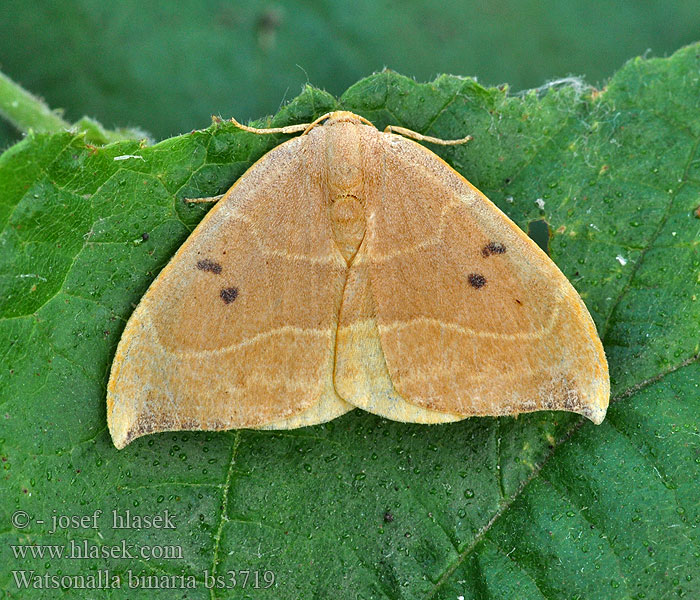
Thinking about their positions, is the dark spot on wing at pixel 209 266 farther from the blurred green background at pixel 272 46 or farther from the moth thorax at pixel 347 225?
the blurred green background at pixel 272 46

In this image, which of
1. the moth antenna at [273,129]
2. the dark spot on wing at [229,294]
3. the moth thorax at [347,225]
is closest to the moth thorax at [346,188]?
the moth thorax at [347,225]

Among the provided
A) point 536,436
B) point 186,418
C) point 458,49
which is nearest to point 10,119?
point 186,418

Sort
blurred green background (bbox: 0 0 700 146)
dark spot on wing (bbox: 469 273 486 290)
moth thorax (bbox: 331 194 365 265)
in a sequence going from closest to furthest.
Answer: dark spot on wing (bbox: 469 273 486 290), moth thorax (bbox: 331 194 365 265), blurred green background (bbox: 0 0 700 146)

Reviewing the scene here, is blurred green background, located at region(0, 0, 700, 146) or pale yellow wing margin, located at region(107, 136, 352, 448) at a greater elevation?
blurred green background, located at region(0, 0, 700, 146)

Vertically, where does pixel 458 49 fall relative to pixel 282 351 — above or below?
above

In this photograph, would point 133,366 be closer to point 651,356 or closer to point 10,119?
point 10,119

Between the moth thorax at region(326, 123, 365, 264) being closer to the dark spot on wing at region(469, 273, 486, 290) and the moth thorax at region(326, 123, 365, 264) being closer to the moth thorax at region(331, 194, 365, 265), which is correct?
the moth thorax at region(331, 194, 365, 265)

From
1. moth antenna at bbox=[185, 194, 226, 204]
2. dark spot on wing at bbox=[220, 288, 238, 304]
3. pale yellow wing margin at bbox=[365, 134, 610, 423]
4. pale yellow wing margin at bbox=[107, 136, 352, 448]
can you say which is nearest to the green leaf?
moth antenna at bbox=[185, 194, 226, 204]
